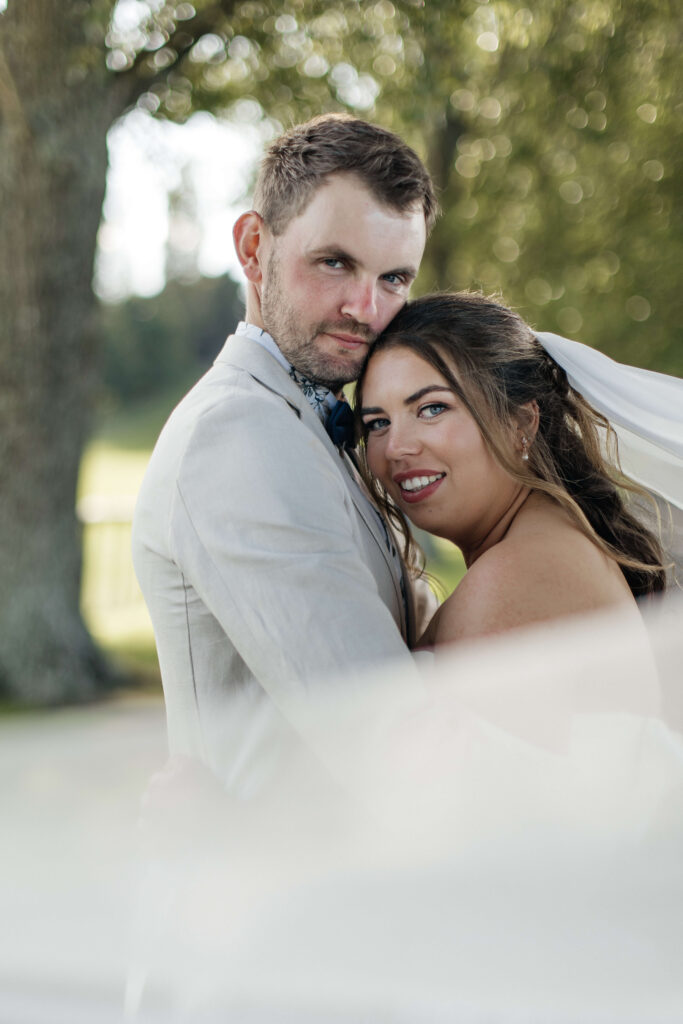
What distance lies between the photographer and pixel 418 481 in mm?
2576

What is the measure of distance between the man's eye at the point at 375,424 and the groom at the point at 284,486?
0.11m

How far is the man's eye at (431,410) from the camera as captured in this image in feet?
8.31

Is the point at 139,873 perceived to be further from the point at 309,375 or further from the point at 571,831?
the point at 309,375

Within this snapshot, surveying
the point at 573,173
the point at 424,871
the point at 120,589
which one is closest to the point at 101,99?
the point at 424,871

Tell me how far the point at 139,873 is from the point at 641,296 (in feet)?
37.8

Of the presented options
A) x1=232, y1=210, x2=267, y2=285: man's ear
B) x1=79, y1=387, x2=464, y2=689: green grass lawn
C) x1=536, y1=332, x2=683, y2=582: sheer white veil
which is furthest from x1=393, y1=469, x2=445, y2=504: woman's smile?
x1=79, y1=387, x2=464, y2=689: green grass lawn

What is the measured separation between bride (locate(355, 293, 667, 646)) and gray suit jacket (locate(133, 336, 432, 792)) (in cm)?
27

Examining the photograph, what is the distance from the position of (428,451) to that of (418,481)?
0.09m

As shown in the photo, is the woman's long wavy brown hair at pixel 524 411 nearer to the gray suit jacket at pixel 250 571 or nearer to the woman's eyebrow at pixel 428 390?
the woman's eyebrow at pixel 428 390

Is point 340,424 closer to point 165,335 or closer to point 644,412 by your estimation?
point 644,412

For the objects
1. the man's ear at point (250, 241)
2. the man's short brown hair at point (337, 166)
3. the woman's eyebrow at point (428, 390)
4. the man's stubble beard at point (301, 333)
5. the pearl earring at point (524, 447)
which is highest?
the man's short brown hair at point (337, 166)

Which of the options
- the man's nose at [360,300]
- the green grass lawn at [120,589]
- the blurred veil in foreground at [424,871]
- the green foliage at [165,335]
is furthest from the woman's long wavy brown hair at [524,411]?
the green foliage at [165,335]

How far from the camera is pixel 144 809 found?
7.54ft

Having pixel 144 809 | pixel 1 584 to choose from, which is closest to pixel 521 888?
pixel 144 809
